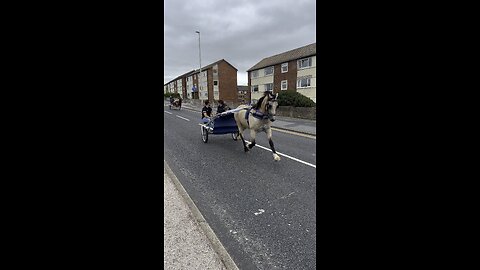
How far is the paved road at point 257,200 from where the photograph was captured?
104 inches

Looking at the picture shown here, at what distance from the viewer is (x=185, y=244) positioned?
2.54 m

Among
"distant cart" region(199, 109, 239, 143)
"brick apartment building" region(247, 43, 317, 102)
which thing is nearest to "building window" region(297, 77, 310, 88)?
"brick apartment building" region(247, 43, 317, 102)

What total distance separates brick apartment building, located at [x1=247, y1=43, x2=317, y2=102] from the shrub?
990cm

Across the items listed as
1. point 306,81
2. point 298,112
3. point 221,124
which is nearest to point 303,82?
point 306,81

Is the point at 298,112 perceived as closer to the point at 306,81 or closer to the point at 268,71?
the point at 306,81

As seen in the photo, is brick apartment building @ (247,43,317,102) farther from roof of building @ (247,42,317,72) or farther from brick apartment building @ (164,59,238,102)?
brick apartment building @ (164,59,238,102)

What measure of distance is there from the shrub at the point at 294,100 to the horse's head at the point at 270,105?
1340 cm

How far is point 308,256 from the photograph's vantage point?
255 cm

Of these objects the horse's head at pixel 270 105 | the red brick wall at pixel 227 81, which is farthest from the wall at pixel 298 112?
the red brick wall at pixel 227 81

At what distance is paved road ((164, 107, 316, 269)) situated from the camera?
2.63 metres

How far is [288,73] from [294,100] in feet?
51.4
